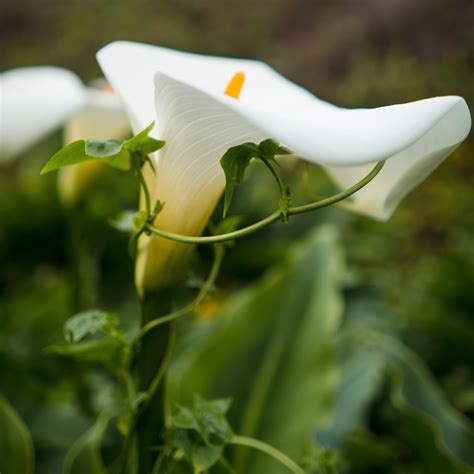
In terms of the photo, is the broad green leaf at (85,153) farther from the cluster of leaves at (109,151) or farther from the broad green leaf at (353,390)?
the broad green leaf at (353,390)

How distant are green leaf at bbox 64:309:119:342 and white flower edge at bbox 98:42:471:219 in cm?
10

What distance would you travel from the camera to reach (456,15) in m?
3.29

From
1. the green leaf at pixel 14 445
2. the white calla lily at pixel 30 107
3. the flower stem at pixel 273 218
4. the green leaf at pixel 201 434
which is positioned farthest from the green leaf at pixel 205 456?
the white calla lily at pixel 30 107

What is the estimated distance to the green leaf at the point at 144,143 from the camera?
31 centimetres

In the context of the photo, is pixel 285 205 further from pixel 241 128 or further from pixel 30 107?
pixel 30 107

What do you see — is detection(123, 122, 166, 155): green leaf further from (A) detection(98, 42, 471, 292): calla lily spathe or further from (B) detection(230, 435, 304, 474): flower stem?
(B) detection(230, 435, 304, 474): flower stem

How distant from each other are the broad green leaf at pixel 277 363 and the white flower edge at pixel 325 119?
0.21 metres

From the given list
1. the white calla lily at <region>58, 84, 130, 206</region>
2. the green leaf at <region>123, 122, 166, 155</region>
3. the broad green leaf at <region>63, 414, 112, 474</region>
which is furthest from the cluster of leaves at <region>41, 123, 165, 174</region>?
the white calla lily at <region>58, 84, 130, 206</region>

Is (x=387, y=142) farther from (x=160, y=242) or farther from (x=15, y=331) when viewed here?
(x=15, y=331)

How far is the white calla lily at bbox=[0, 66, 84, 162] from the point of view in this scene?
0.61m

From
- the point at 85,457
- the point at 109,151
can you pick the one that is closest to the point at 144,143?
the point at 109,151

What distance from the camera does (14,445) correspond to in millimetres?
537

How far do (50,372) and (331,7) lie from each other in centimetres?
376

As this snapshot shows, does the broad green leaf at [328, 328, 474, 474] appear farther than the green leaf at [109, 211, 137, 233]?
Yes
